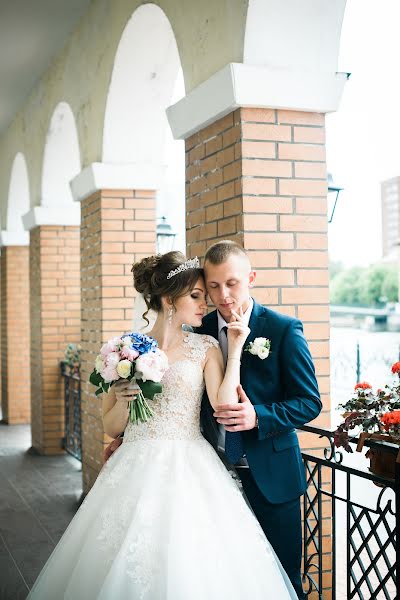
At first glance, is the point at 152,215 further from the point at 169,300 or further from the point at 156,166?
the point at 169,300

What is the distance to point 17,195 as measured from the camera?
10.5 m

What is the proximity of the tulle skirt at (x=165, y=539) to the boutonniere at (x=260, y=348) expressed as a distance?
470 millimetres

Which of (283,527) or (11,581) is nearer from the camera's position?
(283,527)

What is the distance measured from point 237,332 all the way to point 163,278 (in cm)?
41

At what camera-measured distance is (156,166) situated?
5824mm

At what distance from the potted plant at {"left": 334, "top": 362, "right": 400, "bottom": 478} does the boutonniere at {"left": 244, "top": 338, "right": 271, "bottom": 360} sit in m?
0.44

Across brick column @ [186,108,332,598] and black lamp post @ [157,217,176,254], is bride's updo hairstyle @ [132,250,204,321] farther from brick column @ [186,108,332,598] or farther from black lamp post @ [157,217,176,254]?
black lamp post @ [157,217,176,254]

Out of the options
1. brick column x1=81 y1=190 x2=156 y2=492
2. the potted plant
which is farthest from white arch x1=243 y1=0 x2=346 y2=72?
brick column x1=81 y1=190 x2=156 y2=492

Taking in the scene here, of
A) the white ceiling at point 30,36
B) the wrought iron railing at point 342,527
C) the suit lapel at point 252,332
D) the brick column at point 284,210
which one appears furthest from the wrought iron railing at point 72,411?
the suit lapel at point 252,332

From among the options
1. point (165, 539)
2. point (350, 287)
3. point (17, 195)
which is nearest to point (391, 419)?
point (165, 539)

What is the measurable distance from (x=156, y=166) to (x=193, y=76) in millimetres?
1794

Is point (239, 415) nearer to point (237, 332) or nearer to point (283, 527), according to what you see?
point (237, 332)

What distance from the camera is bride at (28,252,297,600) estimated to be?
2.45 metres

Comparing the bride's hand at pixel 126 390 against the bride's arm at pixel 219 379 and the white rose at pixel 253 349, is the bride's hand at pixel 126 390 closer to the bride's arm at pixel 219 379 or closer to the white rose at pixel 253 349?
the bride's arm at pixel 219 379
